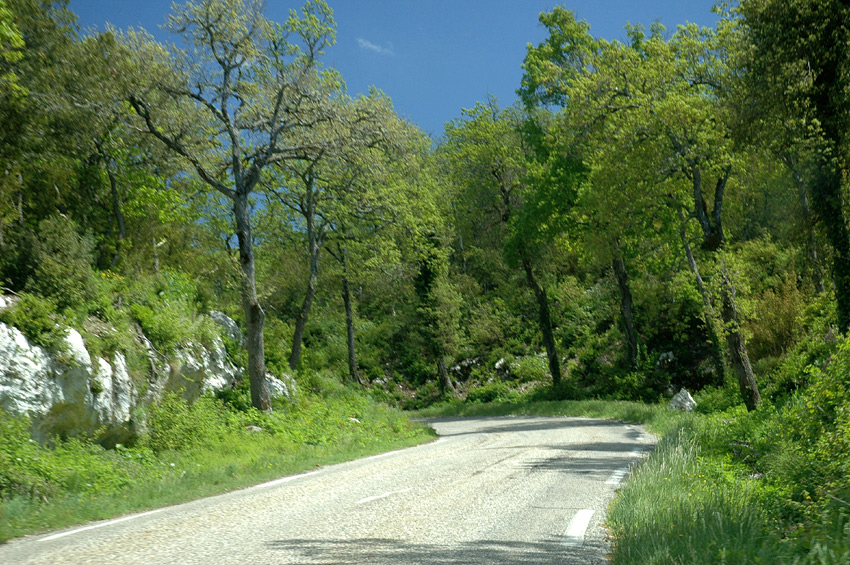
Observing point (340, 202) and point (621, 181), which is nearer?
point (621, 181)

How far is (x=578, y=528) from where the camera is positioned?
22.6ft

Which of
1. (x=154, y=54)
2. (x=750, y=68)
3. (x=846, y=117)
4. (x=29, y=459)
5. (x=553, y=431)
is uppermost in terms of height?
(x=154, y=54)

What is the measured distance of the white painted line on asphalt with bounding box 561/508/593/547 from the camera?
6.30 meters

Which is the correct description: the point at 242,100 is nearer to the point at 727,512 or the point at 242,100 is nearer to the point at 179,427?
the point at 179,427

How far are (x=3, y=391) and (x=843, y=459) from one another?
11178 millimetres

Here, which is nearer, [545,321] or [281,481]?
[281,481]

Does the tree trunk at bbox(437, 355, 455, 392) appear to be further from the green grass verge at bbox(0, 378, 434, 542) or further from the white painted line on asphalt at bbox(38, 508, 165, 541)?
the white painted line on asphalt at bbox(38, 508, 165, 541)

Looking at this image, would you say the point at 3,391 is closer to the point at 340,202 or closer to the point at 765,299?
the point at 340,202

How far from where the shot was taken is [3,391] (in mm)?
10578

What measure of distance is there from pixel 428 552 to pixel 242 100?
53.9ft

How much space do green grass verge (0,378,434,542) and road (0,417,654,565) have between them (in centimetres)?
85

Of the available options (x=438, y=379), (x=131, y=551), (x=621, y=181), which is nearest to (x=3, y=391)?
(x=131, y=551)

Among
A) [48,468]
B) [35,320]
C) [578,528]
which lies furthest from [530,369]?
[578,528]

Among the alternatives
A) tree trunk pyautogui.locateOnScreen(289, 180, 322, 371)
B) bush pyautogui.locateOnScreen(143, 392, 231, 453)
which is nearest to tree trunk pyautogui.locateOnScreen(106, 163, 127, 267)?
bush pyautogui.locateOnScreen(143, 392, 231, 453)
